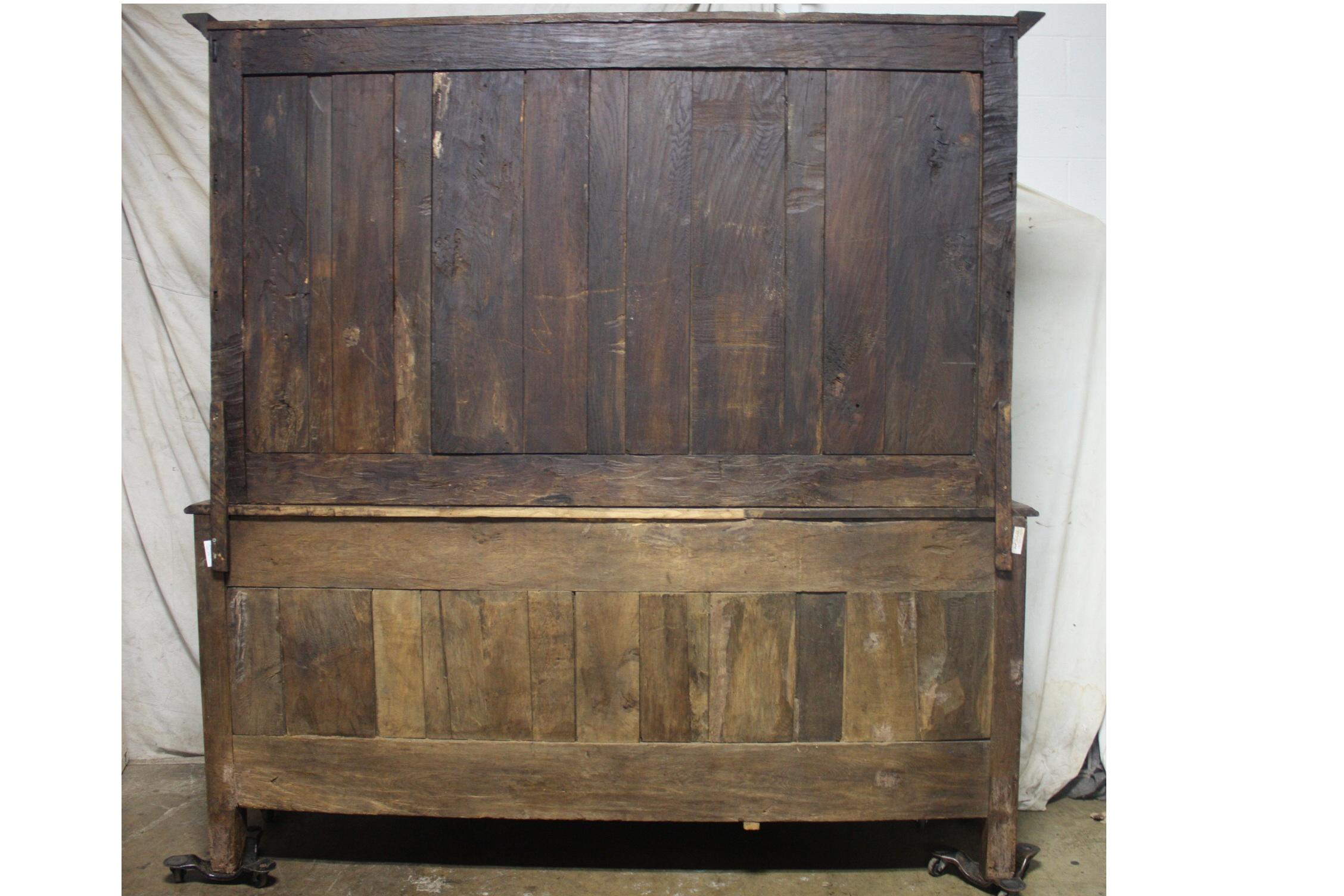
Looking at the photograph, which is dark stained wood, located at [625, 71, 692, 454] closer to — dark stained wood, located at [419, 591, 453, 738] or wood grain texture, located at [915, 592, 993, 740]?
dark stained wood, located at [419, 591, 453, 738]

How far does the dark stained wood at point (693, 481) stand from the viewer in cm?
187

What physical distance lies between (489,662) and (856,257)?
1.33 meters

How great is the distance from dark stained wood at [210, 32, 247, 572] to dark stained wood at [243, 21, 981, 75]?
1.48 feet

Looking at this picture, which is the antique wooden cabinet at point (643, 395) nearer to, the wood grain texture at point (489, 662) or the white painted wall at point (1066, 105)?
the wood grain texture at point (489, 662)

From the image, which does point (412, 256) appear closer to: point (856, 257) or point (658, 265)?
point (658, 265)

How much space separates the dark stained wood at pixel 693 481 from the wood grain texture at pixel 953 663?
25 centimetres

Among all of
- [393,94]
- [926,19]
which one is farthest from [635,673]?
[926,19]

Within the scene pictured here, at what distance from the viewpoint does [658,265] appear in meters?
1.86

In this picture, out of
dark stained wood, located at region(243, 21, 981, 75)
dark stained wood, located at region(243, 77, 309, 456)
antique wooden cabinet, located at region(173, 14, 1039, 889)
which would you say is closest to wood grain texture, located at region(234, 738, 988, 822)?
antique wooden cabinet, located at region(173, 14, 1039, 889)

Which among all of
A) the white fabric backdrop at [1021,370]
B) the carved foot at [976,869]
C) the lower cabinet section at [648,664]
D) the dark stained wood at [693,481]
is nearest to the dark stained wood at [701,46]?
the white fabric backdrop at [1021,370]

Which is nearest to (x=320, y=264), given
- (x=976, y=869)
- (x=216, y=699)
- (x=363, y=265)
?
(x=363, y=265)

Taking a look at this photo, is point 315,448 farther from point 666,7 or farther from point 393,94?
point 666,7

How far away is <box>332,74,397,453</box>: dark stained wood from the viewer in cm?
188

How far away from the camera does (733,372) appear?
1876 millimetres
